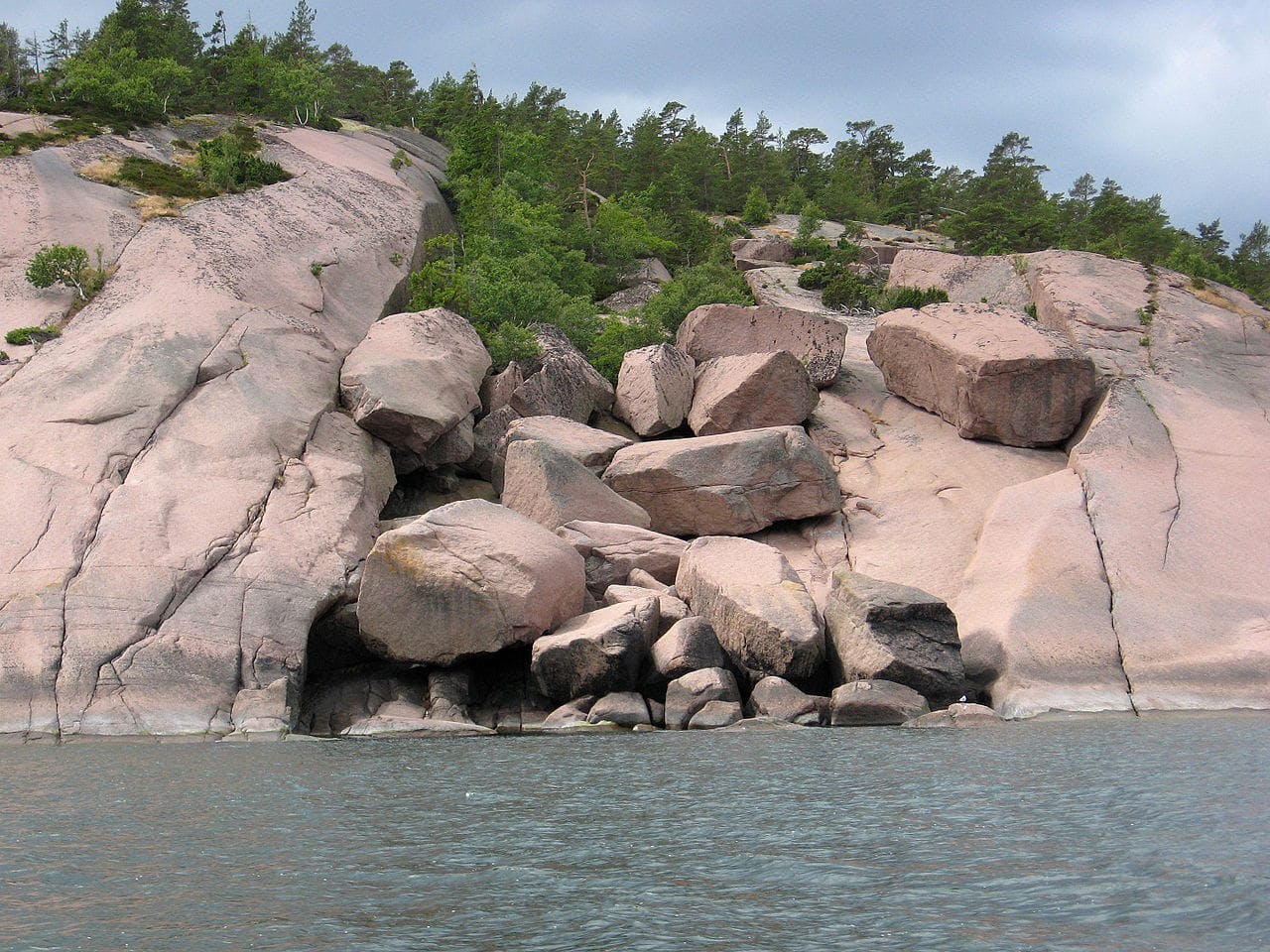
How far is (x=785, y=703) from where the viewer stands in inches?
831

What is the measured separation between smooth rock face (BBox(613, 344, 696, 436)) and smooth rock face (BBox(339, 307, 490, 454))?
17.1ft

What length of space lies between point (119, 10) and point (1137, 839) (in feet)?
224

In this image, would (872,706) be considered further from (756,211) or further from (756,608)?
(756,211)

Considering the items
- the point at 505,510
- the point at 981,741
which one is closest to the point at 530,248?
the point at 505,510

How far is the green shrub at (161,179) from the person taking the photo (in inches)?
1489

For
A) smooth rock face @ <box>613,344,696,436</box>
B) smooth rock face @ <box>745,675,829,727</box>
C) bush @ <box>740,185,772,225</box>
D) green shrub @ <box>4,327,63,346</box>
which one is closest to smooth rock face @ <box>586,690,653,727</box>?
smooth rock face @ <box>745,675,829,727</box>

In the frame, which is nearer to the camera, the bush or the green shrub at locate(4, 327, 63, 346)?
the green shrub at locate(4, 327, 63, 346)

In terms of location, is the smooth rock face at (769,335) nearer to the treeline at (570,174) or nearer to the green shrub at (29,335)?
the treeline at (570,174)

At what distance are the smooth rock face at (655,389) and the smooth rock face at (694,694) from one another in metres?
14.7

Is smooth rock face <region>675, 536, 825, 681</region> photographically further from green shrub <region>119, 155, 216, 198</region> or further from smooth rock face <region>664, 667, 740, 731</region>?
green shrub <region>119, 155, 216, 198</region>

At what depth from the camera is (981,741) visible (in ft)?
57.8

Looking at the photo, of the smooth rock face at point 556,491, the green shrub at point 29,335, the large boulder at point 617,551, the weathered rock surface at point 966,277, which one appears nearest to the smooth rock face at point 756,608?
the large boulder at point 617,551

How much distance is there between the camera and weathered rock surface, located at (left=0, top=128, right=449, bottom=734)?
20922 mm

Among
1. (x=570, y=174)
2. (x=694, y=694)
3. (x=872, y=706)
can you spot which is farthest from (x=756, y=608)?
(x=570, y=174)
